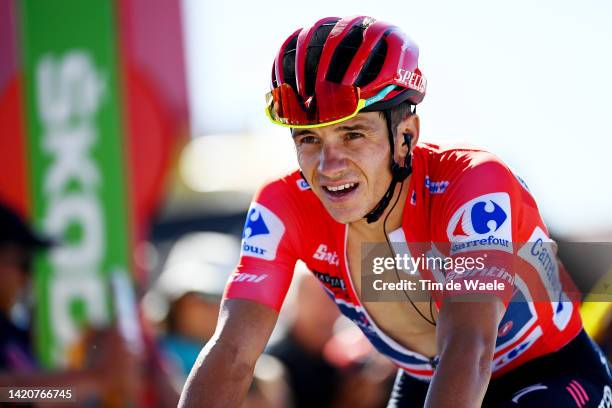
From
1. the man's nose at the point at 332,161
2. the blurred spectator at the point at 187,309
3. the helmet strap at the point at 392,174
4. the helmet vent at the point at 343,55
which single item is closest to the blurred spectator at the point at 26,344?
the blurred spectator at the point at 187,309

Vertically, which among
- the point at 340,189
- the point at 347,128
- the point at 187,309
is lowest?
the point at 187,309

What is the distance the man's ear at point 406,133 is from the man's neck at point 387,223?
0.52 ft

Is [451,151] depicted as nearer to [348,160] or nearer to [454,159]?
[454,159]

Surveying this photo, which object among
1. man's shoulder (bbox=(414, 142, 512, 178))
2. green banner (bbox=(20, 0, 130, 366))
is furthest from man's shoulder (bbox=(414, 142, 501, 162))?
green banner (bbox=(20, 0, 130, 366))

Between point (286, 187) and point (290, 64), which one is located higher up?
point (290, 64)

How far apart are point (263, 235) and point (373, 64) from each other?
823 mm

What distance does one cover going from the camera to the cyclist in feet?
11.1

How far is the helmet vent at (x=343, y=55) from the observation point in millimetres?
3500

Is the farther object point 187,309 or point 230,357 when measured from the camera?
point 187,309

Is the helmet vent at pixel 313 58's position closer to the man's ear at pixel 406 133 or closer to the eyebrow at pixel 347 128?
the eyebrow at pixel 347 128

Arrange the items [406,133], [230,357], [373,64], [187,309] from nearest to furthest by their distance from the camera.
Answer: [230,357] < [373,64] < [406,133] < [187,309]

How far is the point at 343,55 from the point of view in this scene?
354 cm

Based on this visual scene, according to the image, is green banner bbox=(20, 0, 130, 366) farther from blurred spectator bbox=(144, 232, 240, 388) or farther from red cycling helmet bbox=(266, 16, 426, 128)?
A: red cycling helmet bbox=(266, 16, 426, 128)

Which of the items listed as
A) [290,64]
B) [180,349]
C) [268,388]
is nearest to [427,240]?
[290,64]
